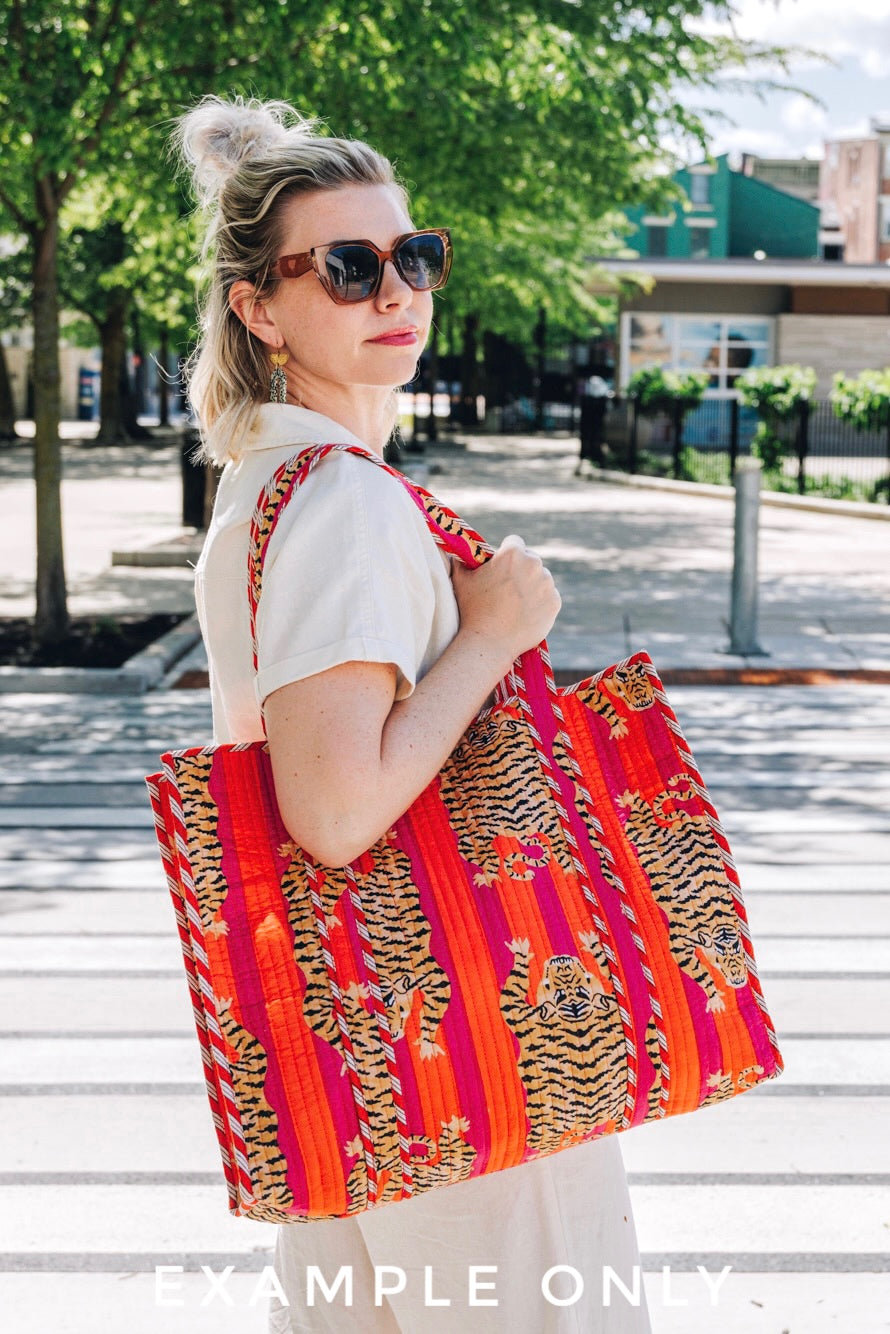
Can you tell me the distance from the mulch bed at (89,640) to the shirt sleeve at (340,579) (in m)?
8.09

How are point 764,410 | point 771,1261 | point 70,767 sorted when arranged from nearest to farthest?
point 771,1261
point 70,767
point 764,410

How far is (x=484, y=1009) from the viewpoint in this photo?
152cm

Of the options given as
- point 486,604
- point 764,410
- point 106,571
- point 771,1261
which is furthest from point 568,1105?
point 764,410

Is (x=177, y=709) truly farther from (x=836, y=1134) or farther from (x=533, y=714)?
(x=533, y=714)

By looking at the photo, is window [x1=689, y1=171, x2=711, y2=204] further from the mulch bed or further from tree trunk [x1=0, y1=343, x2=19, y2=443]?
the mulch bed

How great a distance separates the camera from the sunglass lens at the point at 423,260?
1812 millimetres

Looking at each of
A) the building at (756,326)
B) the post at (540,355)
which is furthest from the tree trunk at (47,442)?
the building at (756,326)

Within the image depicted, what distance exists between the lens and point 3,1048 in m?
4.07

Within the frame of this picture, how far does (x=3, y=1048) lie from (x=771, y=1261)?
6.64 ft

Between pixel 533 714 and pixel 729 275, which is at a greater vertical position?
pixel 729 275

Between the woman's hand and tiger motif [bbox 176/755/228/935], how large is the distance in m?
0.32

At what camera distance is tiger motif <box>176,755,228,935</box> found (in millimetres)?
1531

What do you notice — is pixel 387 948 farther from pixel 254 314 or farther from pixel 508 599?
Result: pixel 254 314

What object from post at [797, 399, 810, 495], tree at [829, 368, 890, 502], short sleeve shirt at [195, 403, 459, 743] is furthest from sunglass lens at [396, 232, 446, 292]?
tree at [829, 368, 890, 502]
